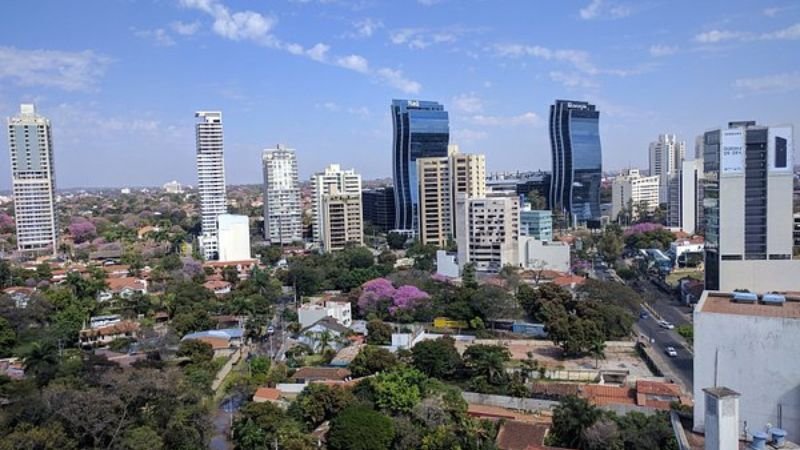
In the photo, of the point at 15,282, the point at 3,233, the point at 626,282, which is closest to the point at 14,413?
the point at 15,282

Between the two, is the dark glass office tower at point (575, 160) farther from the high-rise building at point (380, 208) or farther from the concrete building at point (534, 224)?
the high-rise building at point (380, 208)

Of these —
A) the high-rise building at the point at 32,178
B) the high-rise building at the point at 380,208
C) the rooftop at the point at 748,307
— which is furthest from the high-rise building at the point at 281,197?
the rooftop at the point at 748,307

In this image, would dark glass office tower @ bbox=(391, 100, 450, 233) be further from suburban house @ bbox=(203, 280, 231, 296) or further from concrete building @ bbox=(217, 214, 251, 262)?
suburban house @ bbox=(203, 280, 231, 296)

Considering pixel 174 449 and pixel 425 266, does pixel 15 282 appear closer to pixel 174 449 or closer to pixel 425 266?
pixel 425 266

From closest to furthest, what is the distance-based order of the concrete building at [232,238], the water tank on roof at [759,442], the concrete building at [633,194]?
the water tank on roof at [759,442], the concrete building at [232,238], the concrete building at [633,194]

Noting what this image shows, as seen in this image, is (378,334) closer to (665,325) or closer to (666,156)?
(665,325)

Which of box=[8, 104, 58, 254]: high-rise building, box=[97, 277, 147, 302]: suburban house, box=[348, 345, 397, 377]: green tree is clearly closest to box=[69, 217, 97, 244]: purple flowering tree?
box=[8, 104, 58, 254]: high-rise building
